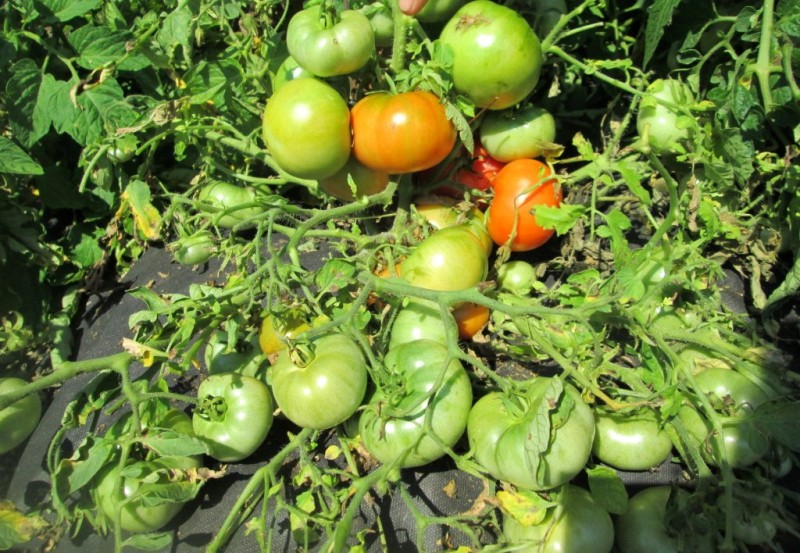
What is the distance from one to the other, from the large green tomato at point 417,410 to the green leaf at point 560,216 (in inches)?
11.5

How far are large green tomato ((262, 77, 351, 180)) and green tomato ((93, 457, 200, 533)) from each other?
2.07 ft

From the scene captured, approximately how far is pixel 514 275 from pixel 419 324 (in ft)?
0.95

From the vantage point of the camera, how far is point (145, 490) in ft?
3.22

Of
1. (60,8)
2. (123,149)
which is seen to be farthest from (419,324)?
(60,8)

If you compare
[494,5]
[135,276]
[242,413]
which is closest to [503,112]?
[494,5]

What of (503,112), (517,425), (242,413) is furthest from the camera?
(503,112)

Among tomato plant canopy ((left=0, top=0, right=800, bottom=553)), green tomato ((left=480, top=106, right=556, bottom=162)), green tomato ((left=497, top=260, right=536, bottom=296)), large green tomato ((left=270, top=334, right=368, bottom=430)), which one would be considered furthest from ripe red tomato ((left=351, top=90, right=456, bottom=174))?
large green tomato ((left=270, top=334, right=368, bottom=430))

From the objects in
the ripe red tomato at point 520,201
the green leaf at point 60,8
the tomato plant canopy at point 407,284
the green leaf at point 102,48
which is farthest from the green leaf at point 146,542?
the green leaf at point 60,8

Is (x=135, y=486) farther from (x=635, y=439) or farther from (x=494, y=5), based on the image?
(x=494, y=5)

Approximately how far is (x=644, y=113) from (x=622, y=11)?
34 centimetres

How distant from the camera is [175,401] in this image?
1333mm

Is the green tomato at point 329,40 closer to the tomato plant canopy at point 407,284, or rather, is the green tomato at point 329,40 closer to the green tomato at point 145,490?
the tomato plant canopy at point 407,284

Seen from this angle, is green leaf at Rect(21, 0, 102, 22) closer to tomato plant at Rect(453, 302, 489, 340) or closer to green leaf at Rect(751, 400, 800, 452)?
tomato plant at Rect(453, 302, 489, 340)

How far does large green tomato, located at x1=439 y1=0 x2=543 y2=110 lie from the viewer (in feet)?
4.00
